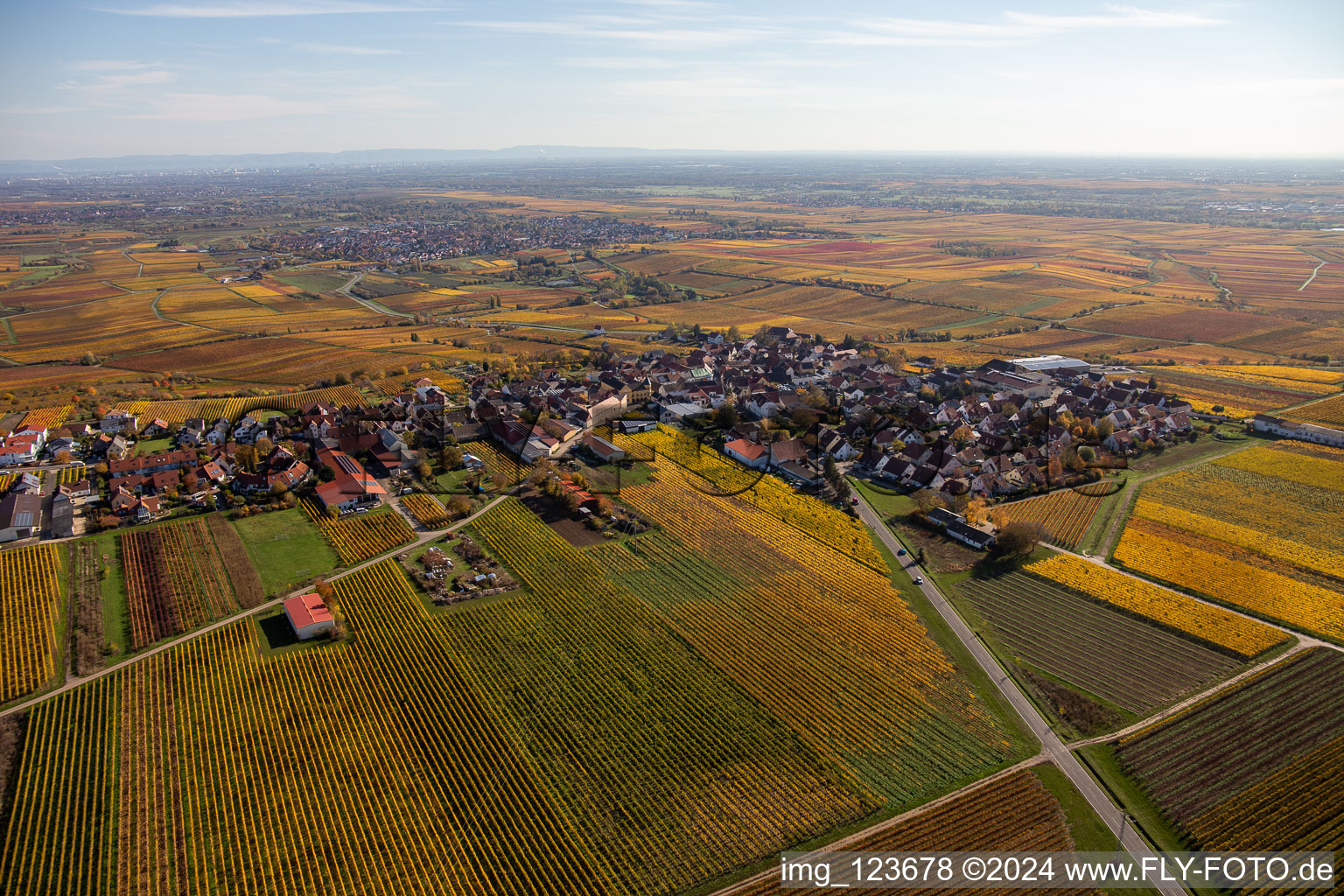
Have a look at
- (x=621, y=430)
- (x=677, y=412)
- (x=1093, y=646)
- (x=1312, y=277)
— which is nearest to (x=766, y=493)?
(x=621, y=430)

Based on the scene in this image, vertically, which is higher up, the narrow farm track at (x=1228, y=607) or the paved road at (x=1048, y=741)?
the narrow farm track at (x=1228, y=607)

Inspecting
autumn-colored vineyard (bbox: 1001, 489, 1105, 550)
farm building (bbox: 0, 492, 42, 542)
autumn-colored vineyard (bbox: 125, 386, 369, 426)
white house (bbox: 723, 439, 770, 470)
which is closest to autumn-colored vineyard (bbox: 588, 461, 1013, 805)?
white house (bbox: 723, 439, 770, 470)

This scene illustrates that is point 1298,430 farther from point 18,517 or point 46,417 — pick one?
point 46,417

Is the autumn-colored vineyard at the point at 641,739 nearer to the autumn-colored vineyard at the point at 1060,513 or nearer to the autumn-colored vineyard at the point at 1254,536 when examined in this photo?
the autumn-colored vineyard at the point at 1060,513

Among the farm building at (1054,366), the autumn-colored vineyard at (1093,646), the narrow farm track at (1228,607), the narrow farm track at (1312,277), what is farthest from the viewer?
the narrow farm track at (1312,277)

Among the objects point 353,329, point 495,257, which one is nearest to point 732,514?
point 353,329

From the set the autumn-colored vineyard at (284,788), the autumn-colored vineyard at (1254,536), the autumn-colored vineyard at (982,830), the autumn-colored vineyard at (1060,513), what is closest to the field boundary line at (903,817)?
the autumn-colored vineyard at (982,830)

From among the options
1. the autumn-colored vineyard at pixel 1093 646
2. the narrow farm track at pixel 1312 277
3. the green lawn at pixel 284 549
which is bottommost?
the autumn-colored vineyard at pixel 1093 646

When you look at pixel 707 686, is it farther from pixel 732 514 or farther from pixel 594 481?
pixel 594 481
